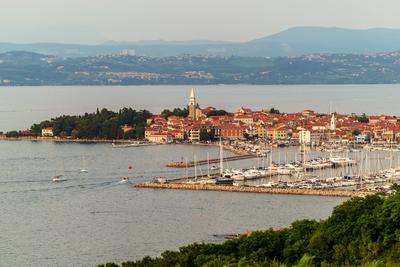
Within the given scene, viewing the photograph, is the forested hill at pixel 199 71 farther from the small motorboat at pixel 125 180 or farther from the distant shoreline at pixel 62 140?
the small motorboat at pixel 125 180

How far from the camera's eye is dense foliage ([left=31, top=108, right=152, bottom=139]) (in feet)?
107

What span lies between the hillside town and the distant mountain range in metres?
124

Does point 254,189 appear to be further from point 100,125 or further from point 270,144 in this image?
point 100,125

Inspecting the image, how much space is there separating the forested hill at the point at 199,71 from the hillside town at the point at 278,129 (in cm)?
6431

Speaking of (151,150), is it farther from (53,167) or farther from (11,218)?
(11,218)

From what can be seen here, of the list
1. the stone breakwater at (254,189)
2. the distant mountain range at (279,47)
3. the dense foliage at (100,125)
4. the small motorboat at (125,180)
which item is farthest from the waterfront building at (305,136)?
the distant mountain range at (279,47)

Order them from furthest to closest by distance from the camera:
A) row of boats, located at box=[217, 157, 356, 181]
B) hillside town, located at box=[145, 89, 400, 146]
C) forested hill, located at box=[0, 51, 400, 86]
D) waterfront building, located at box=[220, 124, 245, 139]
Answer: forested hill, located at box=[0, 51, 400, 86] → waterfront building, located at box=[220, 124, 245, 139] → hillside town, located at box=[145, 89, 400, 146] → row of boats, located at box=[217, 157, 356, 181]

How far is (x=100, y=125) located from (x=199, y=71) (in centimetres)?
7417

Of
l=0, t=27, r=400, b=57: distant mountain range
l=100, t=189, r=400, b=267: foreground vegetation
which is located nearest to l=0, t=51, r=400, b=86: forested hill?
l=0, t=27, r=400, b=57: distant mountain range

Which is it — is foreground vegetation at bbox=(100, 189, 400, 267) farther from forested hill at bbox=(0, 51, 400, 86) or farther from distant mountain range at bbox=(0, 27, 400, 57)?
distant mountain range at bbox=(0, 27, 400, 57)

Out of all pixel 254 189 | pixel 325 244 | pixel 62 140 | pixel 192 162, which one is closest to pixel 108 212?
pixel 254 189

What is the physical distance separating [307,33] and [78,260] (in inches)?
7235

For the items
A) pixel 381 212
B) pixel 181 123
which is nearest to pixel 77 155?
pixel 181 123

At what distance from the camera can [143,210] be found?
54.8 feet
